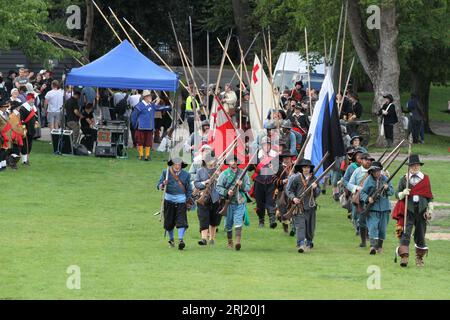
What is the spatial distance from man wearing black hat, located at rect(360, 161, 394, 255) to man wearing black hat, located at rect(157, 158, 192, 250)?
3023 millimetres

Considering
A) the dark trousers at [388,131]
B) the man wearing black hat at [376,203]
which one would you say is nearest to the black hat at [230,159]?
the man wearing black hat at [376,203]

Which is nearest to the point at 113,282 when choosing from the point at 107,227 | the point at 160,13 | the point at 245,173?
the point at 245,173

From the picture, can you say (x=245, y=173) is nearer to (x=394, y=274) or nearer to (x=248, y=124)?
(x=394, y=274)

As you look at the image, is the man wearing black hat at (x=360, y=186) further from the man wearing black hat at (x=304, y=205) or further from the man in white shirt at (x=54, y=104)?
the man in white shirt at (x=54, y=104)

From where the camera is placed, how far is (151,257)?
22.1 meters

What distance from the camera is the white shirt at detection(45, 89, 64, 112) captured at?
131ft

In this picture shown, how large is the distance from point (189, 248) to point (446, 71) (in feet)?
83.1

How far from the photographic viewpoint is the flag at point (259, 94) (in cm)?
3322

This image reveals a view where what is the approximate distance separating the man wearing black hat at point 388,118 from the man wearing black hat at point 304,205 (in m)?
18.8

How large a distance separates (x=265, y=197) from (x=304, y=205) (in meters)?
3.39

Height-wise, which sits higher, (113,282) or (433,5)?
(433,5)

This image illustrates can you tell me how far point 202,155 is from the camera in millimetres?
24469

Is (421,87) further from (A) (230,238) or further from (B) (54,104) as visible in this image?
(A) (230,238)

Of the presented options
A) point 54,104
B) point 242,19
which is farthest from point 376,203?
point 242,19
